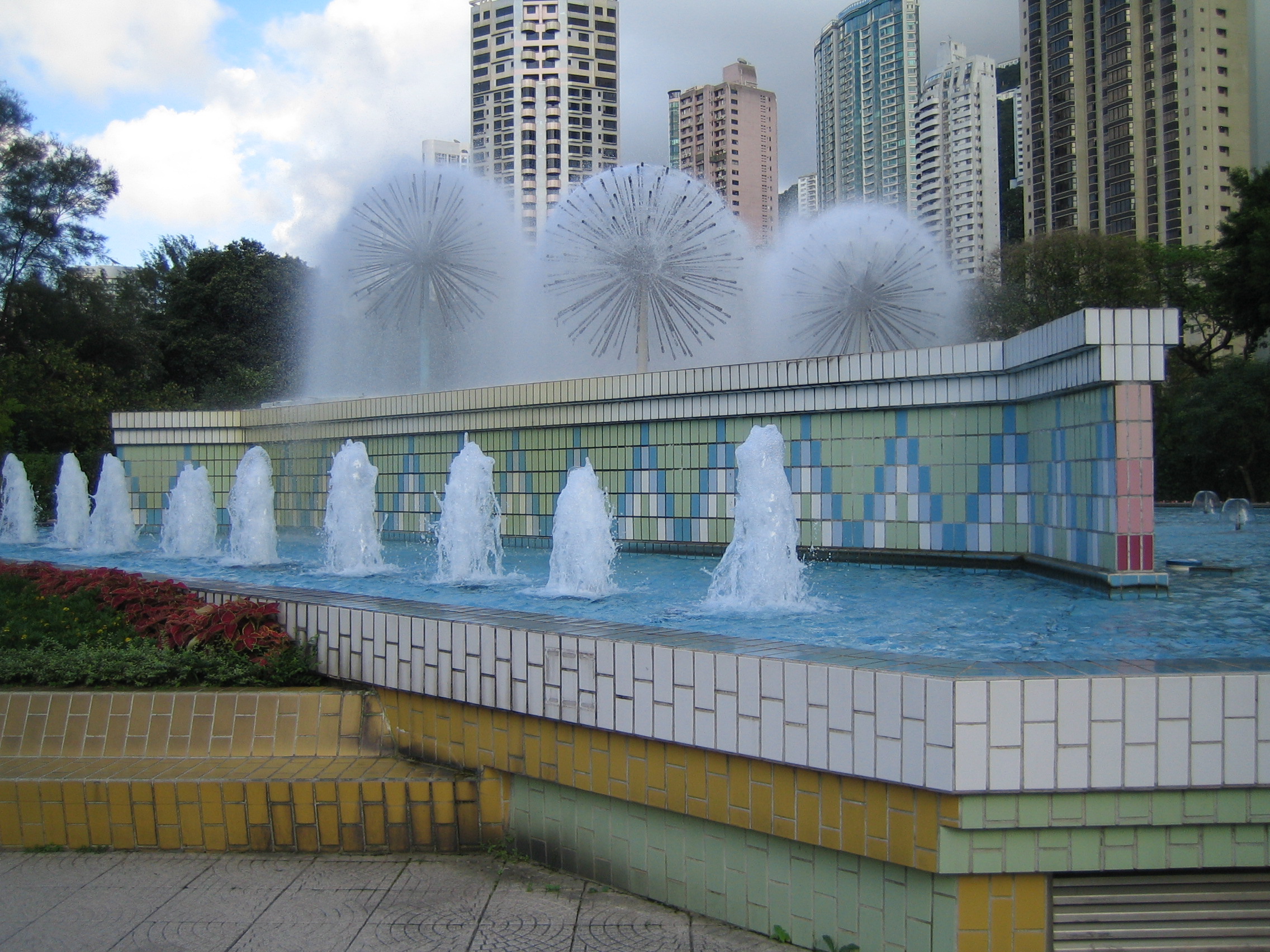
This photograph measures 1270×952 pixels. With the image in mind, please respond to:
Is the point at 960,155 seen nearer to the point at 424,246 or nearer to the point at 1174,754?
the point at 424,246

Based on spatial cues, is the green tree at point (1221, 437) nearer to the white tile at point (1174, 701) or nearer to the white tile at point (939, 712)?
the white tile at point (1174, 701)

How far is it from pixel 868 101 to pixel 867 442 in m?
45.1

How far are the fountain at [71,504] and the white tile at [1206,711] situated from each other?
15.6 meters

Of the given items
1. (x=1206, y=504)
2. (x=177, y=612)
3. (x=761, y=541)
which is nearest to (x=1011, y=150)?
(x=1206, y=504)

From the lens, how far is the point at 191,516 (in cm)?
1375

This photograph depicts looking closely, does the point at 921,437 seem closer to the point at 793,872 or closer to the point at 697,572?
the point at 697,572

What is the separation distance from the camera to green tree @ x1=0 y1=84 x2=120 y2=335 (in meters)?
28.0

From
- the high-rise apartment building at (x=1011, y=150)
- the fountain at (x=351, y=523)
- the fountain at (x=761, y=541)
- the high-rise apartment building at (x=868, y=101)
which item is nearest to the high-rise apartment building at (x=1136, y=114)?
the high-rise apartment building at (x=1011, y=150)

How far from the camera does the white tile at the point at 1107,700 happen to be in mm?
3121

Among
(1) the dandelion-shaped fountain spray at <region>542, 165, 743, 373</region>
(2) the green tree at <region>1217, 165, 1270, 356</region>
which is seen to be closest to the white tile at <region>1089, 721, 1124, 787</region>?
(1) the dandelion-shaped fountain spray at <region>542, 165, 743, 373</region>

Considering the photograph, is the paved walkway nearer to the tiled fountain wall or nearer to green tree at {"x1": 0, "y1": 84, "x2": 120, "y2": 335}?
the tiled fountain wall

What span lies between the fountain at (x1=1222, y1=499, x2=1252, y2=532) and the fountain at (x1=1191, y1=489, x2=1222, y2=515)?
1.28 m

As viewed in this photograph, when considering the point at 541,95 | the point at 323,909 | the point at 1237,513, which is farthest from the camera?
the point at 541,95

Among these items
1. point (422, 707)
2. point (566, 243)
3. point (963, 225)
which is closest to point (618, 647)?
point (422, 707)
